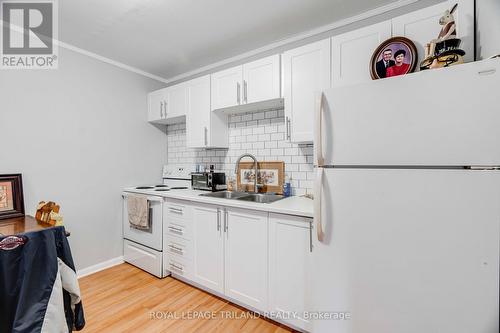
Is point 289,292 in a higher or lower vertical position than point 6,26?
lower

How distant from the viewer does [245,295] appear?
1.83m

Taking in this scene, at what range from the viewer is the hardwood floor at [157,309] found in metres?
1.70

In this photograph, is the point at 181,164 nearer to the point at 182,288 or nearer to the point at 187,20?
the point at 182,288

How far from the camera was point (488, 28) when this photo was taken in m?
1.15

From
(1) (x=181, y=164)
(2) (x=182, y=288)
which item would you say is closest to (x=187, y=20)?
(1) (x=181, y=164)

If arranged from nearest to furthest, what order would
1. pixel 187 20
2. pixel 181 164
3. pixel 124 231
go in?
pixel 187 20
pixel 124 231
pixel 181 164

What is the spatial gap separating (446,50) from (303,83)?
936mm

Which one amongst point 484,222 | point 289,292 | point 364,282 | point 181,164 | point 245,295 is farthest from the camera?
point 181,164

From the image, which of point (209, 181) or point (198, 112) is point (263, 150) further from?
point (198, 112)

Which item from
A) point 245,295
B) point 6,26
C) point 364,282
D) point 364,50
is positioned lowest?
point 245,295

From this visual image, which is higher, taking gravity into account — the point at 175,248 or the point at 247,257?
the point at 247,257

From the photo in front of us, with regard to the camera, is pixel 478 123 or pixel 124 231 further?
pixel 124 231

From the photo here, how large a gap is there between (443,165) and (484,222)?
257 mm

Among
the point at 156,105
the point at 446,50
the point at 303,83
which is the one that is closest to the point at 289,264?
the point at 303,83
